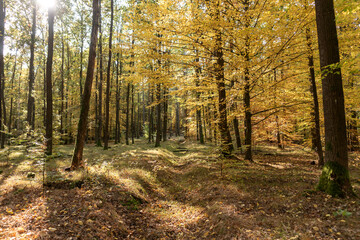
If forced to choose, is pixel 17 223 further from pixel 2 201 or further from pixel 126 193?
pixel 126 193

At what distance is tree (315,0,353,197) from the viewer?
15.1 feet

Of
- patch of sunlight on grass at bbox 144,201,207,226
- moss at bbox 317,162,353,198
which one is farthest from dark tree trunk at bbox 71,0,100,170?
moss at bbox 317,162,353,198

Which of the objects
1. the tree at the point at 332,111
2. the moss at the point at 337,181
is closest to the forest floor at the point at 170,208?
the moss at the point at 337,181

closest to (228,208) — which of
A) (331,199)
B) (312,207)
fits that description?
(312,207)

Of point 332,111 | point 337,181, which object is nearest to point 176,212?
point 337,181

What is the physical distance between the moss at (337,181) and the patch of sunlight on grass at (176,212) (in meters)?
3.37

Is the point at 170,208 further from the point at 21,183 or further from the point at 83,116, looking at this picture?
the point at 83,116

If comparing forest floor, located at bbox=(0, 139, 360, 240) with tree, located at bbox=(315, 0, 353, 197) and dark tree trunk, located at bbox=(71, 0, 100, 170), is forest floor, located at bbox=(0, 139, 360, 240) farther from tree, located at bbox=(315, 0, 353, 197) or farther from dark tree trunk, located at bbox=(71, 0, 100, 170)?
dark tree trunk, located at bbox=(71, 0, 100, 170)

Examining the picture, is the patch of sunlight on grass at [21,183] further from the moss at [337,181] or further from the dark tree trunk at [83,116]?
the moss at [337,181]

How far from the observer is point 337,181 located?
462 cm

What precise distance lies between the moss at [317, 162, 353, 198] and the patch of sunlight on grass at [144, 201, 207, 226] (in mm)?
3367

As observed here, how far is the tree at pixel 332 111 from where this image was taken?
15.1ft

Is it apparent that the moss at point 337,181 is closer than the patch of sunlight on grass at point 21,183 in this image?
Yes

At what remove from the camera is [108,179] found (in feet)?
20.6
